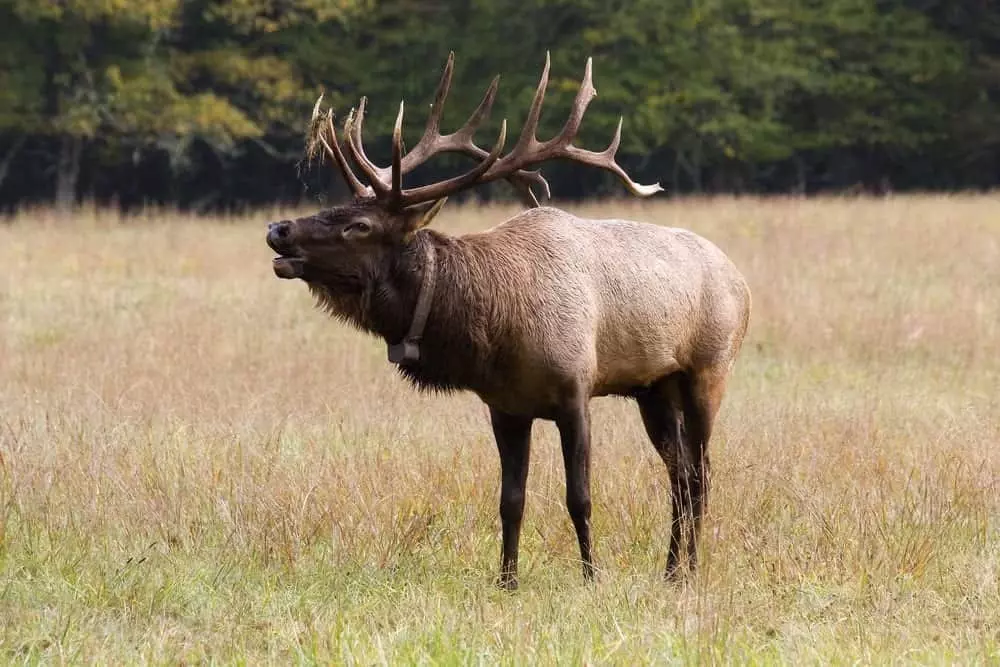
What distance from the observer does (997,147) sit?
35969mm

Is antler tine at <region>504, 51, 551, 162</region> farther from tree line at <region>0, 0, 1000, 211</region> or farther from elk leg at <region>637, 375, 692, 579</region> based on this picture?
tree line at <region>0, 0, 1000, 211</region>

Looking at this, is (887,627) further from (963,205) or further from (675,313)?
(963,205)

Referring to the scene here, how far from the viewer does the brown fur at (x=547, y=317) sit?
586 cm

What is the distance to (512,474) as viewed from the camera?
6.23 meters

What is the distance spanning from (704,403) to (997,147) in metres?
31.6

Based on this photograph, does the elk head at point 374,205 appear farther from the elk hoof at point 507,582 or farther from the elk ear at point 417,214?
the elk hoof at point 507,582

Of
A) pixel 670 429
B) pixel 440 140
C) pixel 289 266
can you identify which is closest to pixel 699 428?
pixel 670 429

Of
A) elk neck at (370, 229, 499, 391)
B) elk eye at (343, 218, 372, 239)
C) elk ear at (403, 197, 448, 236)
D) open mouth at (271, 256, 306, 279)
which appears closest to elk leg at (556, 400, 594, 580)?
elk neck at (370, 229, 499, 391)

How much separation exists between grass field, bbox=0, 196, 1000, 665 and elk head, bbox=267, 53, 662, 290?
120 centimetres

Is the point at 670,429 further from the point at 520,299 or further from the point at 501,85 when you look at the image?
the point at 501,85

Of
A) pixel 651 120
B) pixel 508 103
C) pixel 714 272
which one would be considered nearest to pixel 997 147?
pixel 651 120

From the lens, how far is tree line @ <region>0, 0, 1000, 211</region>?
95.0ft

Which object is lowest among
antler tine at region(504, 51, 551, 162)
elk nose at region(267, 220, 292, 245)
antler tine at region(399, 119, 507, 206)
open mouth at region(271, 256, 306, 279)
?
open mouth at region(271, 256, 306, 279)

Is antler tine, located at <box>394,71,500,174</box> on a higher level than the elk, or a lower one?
higher
